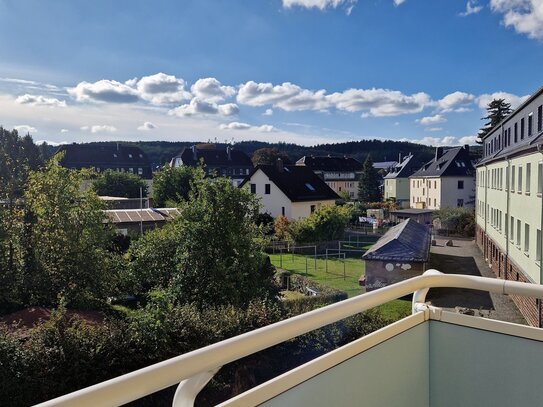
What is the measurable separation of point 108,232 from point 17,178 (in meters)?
4.26

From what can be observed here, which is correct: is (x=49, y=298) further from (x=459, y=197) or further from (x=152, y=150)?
(x=152, y=150)

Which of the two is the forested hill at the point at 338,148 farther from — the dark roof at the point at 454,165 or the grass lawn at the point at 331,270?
the grass lawn at the point at 331,270

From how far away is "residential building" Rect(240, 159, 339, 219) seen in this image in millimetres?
38594

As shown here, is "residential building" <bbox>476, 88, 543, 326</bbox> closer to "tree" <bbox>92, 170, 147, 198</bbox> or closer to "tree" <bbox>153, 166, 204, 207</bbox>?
"tree" <bbox>153, 166, 204, 207</bbox>

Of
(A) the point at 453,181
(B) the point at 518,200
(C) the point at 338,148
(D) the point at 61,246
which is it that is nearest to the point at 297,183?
(A) the point at 453,181

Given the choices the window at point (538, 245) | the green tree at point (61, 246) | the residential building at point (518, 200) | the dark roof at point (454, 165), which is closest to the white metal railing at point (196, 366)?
the residential building at point (518, 200)

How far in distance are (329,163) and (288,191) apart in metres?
42.2

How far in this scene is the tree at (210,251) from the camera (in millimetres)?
11594

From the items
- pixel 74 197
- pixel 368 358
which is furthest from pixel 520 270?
pixel 368 358

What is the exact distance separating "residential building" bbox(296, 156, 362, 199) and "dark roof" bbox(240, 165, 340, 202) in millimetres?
34452

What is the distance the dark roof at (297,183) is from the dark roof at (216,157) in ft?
103

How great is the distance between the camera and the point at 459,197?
157 feet

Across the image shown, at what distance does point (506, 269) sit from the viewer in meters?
19.7

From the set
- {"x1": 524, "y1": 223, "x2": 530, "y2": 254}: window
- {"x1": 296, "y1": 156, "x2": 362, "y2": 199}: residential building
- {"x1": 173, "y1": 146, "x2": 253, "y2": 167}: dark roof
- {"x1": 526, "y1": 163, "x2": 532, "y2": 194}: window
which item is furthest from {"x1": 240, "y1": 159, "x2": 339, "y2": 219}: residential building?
{"x1": 296, "y1": 156, "x2": 362, "y2": 199}: residential building
